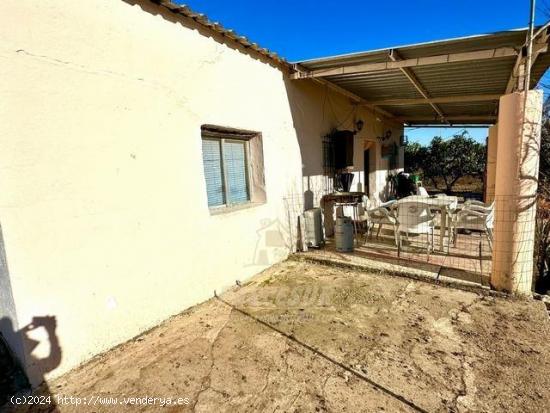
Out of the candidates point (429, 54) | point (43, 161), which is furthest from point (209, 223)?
point (429, 54)

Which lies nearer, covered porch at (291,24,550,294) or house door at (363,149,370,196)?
covered porch at (291,24,550,294)

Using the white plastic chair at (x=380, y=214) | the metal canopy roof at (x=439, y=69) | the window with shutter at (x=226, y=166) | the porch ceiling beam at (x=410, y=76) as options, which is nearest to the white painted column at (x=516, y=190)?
the metal canopy roof at (x=439, y=69)

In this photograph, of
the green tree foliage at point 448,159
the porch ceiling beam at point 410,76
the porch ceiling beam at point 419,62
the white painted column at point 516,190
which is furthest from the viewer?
the green tree foliage at point 448,159

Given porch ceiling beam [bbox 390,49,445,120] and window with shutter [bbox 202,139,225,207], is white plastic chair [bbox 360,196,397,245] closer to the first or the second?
porch ceiling beam [bbox 390,49,445,120]

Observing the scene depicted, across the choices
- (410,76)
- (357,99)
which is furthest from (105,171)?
(357,99)

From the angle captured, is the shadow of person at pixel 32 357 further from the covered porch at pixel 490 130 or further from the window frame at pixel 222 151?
the covered porch at pixel 490 130

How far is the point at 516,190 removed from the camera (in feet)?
12.6

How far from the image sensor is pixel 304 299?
416 centimetres

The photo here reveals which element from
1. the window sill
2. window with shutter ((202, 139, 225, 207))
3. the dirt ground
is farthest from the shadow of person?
window with shutter ((202, 139, 225, 207))

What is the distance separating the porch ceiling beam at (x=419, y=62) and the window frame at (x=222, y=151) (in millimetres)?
1669

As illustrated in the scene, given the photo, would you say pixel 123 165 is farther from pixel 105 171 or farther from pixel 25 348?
pixel 25 348

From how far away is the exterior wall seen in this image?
8.13ft

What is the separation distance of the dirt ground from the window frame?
1479mm

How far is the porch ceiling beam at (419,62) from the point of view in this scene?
13.5 feet
